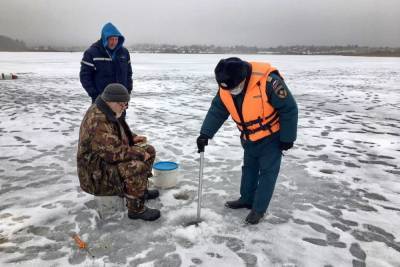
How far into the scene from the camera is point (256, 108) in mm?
3561

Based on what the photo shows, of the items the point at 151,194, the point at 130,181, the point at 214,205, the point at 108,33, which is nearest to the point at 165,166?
the point at 151,194

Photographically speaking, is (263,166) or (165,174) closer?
(263,166)

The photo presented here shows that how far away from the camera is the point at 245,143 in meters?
4.01

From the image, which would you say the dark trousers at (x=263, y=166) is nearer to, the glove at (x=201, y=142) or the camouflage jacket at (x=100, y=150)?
the glove at (x=201, y=142)

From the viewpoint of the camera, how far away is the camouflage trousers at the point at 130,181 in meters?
3.64

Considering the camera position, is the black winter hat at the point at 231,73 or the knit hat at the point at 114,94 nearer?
the black winter hat at the point at 231,73

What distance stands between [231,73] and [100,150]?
5.08 ft

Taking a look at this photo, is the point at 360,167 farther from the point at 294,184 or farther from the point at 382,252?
the point at 382,252

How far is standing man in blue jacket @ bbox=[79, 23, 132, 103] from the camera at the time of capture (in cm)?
533

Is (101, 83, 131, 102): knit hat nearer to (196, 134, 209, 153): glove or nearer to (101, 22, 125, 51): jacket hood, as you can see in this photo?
(196, 134, 209, 153): glove

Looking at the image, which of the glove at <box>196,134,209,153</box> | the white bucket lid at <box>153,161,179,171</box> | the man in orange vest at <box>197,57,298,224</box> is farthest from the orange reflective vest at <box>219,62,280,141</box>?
the white bucket lid at <box>153,161,179,171</box>

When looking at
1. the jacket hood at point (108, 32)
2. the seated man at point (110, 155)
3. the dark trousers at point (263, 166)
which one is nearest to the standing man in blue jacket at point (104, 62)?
the jacket hood at point (108, 32)

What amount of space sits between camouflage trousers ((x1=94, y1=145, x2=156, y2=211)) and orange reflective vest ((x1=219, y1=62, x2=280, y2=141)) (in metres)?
1.10

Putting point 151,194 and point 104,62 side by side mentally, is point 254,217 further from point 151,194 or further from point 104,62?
point 104,62
